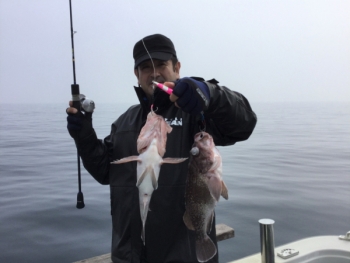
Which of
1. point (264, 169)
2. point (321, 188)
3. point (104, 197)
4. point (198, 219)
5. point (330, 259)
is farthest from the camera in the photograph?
point (264, 169)

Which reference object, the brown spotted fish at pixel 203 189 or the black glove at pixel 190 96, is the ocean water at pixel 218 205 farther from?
the black glove at pixel 190 96

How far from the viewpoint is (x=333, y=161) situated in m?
11.8

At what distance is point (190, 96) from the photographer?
1819 millimetres

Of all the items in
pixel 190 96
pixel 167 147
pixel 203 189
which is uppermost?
pixel 190 96


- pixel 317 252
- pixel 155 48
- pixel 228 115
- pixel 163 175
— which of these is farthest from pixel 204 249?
pixel 317 252

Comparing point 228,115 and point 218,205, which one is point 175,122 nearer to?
point 228,115

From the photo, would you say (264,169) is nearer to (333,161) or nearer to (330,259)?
(333,161)

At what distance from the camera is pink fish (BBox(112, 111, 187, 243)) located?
1856 millimetres

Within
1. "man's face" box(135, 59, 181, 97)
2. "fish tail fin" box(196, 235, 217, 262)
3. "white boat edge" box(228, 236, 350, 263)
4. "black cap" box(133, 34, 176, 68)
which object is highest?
"black cap" box(133, 34, 176, 68)

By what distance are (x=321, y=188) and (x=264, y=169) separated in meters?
2.16

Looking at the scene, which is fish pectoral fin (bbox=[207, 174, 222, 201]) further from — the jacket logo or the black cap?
the black cap

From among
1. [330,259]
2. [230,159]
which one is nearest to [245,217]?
[330,259]

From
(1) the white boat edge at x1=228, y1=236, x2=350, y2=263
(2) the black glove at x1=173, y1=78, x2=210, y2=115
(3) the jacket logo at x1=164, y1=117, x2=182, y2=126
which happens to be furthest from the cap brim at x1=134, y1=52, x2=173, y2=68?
(1) the white boat edge at x1=228, y1=236, x2=350, y2=263

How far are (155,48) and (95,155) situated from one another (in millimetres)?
1063
